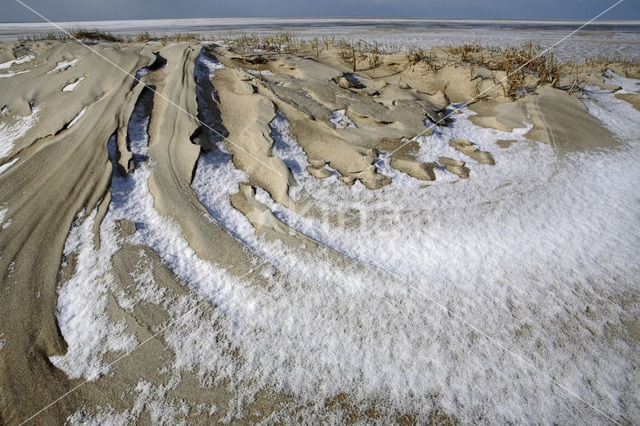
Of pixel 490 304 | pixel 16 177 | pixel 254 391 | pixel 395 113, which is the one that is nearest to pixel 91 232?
pixel 16 177

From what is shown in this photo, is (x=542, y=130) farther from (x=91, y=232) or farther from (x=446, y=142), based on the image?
(x=91, y=232)

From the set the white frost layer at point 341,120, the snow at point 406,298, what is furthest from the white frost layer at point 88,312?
the white frost layer at point 341,120

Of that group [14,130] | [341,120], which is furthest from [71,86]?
[341,120]

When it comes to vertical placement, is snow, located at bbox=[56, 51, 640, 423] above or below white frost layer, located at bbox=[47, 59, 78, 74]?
below

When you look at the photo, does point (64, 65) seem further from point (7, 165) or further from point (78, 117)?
point (7, 165)

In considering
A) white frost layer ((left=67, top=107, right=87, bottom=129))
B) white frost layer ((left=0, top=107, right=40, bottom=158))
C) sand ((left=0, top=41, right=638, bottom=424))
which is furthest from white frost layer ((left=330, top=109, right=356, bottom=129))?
white frost layer ((left=0, top=107, right=40, bottom=158))

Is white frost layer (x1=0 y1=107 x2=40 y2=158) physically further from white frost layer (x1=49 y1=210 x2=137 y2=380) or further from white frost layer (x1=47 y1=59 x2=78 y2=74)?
white frost layer (x1=49 y1=210 x2=137 y2=380)
